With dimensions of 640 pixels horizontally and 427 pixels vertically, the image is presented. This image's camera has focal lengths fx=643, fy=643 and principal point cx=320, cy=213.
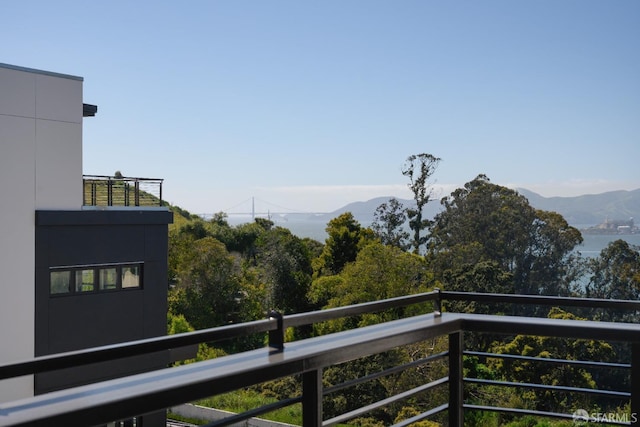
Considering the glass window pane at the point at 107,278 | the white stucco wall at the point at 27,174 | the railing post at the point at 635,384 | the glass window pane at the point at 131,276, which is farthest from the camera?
the glass window pane at the point at 131,276

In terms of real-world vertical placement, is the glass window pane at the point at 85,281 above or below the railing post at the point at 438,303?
below

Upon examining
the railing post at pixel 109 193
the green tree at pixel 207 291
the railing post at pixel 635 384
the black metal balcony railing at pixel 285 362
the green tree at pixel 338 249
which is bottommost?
the green tree at pixel 207 291

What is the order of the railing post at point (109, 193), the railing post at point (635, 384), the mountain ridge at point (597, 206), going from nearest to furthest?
1. the railing post at point (635, 384)
2. the railing post at point (109, 193)
3. the mountain ridge at point (597, 206)

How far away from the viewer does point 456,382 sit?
192cm

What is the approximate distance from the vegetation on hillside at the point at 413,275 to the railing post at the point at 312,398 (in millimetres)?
12251

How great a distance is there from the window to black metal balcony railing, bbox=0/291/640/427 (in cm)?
598

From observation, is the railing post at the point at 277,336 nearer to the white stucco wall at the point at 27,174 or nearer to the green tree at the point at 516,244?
the white stucco wall at the point at 27,174

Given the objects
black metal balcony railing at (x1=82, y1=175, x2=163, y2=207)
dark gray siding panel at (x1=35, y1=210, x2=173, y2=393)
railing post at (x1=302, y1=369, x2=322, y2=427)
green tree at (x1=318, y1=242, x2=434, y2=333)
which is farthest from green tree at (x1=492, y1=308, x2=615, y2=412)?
railing post at (x1=302, y1=369, x2=322, y2=427)

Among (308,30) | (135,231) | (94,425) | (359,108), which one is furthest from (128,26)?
(94,425)

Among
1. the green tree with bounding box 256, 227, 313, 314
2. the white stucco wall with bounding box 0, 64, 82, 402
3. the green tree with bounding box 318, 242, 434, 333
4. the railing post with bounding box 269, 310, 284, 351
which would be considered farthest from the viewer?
the green tree with bounding box 256, 227, 313, 314

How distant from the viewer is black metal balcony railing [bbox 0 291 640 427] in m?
0.94

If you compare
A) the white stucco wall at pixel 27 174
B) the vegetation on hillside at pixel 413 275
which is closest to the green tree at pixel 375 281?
the vegetation on hillside at pixel 413 275

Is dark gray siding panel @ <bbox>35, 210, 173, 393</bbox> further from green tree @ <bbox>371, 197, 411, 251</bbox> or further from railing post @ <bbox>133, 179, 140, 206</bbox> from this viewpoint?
green tree @ <bbox>371, 197, 411, 251</bbox>

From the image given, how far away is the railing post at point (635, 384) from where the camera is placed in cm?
169
